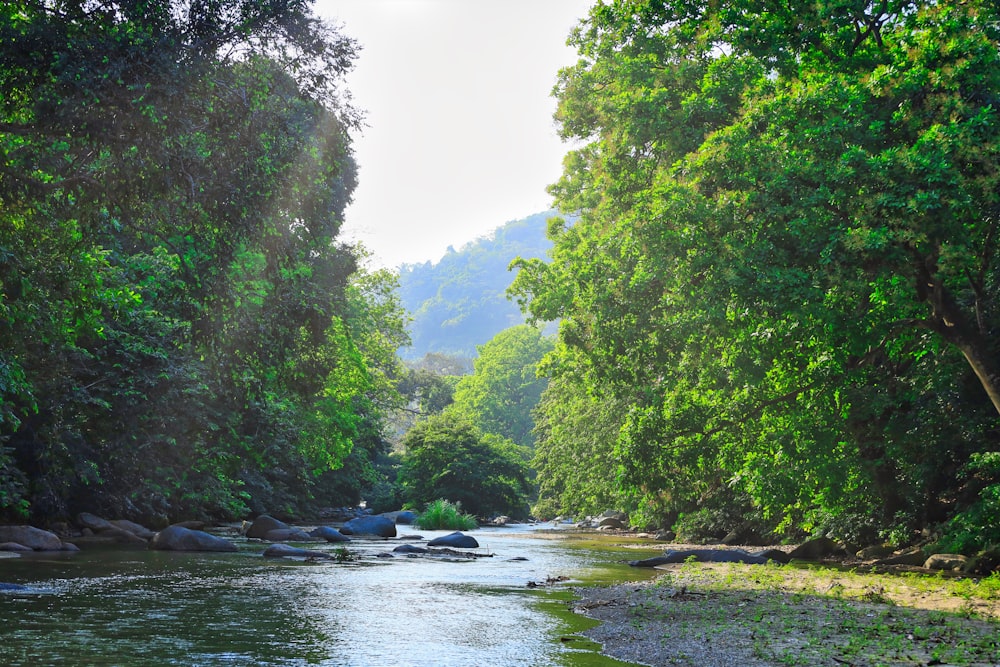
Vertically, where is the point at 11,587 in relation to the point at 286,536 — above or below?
below

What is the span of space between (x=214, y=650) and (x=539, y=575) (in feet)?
40.0

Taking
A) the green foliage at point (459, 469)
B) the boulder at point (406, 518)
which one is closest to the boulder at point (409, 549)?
the boulder at point (406, 518)

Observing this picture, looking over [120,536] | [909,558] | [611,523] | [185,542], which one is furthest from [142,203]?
[611,523]

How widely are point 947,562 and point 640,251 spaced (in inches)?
399

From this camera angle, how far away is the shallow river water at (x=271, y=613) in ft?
30.6

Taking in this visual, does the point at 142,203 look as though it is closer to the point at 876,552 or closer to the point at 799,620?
the point at 799,620

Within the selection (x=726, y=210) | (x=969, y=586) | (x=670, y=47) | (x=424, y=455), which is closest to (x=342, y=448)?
(x=424, y=455)

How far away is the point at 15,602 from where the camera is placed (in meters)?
12.4

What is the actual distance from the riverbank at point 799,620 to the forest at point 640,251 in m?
4.04

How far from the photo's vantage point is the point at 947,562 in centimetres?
1859

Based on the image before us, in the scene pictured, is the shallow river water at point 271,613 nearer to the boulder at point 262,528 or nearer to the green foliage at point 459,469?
the boulder at point 262,528

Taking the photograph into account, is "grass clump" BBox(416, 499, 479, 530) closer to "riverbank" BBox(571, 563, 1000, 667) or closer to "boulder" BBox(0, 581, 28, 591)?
"riverbank" BBox(571, 563, 1000, 667)

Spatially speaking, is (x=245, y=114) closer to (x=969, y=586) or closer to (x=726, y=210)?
(x=726, y=210)

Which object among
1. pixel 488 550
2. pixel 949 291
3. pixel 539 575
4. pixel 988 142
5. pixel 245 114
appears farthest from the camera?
pixel 488 550
